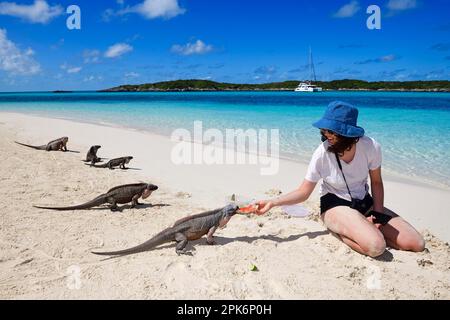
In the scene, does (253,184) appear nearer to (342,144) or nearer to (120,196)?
(120,196)

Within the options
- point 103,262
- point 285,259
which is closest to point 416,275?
point 285,259

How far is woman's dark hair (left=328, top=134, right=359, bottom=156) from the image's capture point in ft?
13.3

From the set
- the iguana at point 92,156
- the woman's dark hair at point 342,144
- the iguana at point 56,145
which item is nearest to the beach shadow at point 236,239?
the woman's dark hair at point 342,144

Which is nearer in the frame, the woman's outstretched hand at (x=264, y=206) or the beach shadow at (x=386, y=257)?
the beach shadow at (x=386, y=257)

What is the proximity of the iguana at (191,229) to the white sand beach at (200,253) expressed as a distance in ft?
0.36

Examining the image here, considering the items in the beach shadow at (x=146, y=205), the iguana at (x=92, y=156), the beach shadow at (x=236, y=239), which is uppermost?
the iguana at (x=92, y=156)

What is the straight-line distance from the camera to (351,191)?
4.45 metres

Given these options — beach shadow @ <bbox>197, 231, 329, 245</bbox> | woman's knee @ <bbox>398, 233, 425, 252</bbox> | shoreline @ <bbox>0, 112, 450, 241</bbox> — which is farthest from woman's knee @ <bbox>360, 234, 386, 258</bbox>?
shoreline @ <bbox>0, 112, 450, 241</bbox>

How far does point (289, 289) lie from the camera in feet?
Result: 11.0

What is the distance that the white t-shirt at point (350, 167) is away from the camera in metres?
4.25

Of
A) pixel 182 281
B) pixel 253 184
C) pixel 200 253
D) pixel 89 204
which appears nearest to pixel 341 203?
pixel 200 253

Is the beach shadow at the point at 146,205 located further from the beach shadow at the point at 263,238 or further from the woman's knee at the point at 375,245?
the woman's knee at the point at 375,245

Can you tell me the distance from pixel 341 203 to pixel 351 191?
192 millimetres

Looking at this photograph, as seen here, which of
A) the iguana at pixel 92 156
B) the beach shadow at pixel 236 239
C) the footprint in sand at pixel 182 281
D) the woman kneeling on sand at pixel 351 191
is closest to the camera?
the footprint in sand at pixel 182 281
